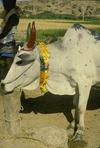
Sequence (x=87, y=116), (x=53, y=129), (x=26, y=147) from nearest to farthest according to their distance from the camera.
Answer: (x=26, y=147) → (x=53, y=129) → (x=87, y=116)

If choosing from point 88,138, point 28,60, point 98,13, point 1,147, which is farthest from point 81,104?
point 98,13

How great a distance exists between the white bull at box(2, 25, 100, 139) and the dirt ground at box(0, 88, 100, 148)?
0.76 ft

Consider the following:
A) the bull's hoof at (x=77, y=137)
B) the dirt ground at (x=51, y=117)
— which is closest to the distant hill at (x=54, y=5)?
the dirt ground at (x=51, y=117)

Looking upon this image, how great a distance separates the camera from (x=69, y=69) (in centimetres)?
669

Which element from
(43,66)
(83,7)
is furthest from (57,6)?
(43,66)

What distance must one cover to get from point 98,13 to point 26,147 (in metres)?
48.1

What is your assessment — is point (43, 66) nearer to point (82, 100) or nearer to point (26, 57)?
point (26, 57)

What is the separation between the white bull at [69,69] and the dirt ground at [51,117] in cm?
23

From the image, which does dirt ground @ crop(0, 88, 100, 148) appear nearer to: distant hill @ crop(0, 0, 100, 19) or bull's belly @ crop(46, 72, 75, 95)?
bull's belly @ crop(46, 72, 75, 95)

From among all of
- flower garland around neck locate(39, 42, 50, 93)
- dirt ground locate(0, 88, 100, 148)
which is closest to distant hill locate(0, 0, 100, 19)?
dirt ground locate(0, 88, 100, 148)

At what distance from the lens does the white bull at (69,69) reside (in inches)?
257

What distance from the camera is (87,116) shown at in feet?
24.3

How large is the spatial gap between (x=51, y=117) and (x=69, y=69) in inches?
39.7

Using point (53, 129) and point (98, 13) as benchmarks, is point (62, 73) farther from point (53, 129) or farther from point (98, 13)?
point (98, 13)
